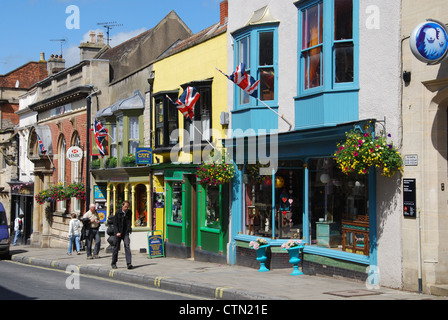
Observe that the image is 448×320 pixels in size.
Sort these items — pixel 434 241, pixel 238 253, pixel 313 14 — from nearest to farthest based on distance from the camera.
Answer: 1. pixel 434 241
2. pixel 313 14
3. pixel 238 253

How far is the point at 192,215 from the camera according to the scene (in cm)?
2072

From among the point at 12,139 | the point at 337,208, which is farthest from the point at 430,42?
the point at 12,139

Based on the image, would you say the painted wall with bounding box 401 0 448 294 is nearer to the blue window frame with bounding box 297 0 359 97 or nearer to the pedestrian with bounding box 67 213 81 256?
the blue window frame with bounding box 297 0 359 97

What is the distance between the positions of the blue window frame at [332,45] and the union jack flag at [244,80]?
4.94ft

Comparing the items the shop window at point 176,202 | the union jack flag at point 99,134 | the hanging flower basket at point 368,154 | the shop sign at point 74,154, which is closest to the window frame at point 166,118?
the shop window at point 176,202

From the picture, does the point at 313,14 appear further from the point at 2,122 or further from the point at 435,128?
the point at 2,122

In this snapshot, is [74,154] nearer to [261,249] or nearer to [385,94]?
[261,249]

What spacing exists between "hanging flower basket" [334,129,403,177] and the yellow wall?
6598mm

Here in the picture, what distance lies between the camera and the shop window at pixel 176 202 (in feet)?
70.9

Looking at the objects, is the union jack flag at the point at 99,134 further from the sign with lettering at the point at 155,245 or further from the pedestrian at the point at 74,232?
the sign with lettering at the point at 155,245

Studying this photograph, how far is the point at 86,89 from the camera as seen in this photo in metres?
28.9

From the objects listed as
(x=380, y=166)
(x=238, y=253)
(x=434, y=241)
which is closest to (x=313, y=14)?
(x=380, y=166)

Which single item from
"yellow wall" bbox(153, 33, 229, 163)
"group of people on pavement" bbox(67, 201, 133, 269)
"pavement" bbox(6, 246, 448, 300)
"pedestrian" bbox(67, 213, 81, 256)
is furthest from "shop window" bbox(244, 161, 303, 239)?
"pedestrian" bbox(67, 213, 81, 256)
